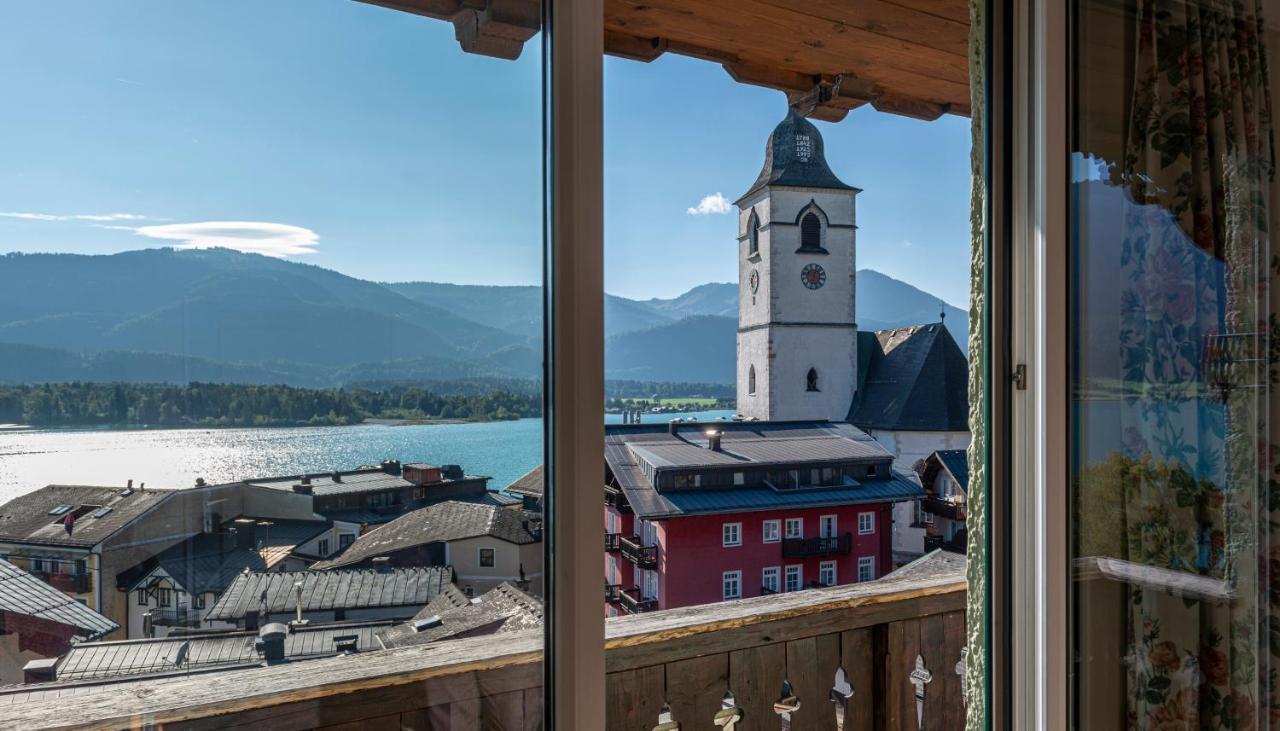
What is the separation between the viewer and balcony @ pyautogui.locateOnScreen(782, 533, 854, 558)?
254cm

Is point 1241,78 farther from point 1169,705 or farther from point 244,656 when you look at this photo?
point 244,656

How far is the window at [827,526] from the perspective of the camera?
2570 mm

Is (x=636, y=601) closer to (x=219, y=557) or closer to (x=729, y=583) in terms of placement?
(x=729, y=583)

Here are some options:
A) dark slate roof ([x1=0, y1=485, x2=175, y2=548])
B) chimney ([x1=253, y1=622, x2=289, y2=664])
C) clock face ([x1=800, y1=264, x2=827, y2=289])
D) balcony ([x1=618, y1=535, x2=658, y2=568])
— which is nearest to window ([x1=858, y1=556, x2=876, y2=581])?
balcony ([x1=618, y1=535, x2=658, y2=568])

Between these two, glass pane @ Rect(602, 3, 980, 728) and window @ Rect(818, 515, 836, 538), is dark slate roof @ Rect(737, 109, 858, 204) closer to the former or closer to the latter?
glass pane @ Rect(602, 3, 980, 728)

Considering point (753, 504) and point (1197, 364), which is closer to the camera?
point (1197, 364)

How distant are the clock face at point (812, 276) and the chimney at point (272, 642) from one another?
206 centimetres

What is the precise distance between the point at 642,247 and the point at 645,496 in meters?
0.83

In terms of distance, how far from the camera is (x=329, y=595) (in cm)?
83

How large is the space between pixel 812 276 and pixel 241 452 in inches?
81.9

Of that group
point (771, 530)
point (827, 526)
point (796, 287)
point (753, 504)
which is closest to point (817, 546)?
point (827, 526)

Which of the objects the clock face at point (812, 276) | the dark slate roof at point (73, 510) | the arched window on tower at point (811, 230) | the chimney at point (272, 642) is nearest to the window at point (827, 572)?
the clock face at point (812, 276)

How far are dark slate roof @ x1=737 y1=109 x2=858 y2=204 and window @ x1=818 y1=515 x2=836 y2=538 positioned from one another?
3.73 ft

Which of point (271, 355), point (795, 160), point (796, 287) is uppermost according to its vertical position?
point (795, 160)
